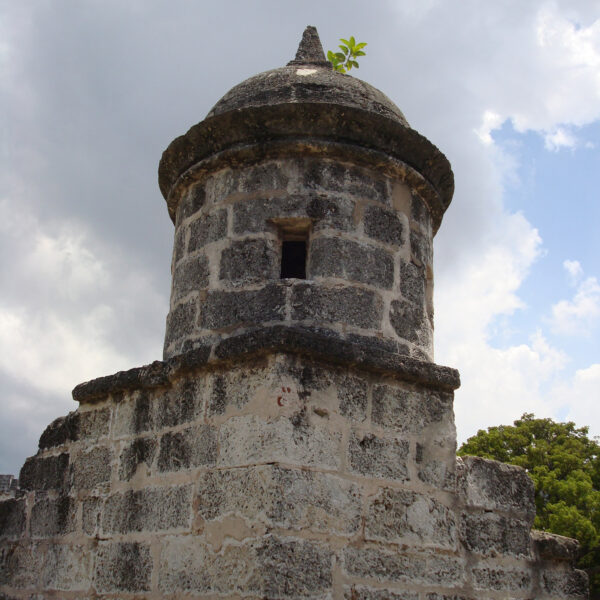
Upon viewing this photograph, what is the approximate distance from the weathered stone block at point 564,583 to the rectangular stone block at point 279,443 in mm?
1536

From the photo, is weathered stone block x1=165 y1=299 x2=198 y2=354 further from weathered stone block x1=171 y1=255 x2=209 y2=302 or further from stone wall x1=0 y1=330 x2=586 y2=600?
stone wall x1=0 y1=330 x2=586 y2=600

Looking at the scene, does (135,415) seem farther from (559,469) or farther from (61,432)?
(559,469)

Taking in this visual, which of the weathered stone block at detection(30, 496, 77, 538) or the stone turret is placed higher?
the stone turret

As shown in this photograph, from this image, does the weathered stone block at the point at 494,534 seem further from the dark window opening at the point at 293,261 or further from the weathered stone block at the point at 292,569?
the dark window opening at the point at 293,261

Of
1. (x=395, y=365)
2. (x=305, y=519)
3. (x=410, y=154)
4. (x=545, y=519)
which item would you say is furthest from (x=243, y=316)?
(x=545, y=519)

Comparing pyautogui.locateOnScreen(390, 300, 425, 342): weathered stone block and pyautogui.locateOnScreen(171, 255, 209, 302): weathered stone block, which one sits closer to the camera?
pyautogui.locateOnScreen(390, 300, 425, 342): weathered stone block

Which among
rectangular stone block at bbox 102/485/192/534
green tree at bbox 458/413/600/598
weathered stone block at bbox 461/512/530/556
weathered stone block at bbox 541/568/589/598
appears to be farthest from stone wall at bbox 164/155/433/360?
green tree at bbox 458/413/600/598

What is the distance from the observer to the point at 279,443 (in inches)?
106

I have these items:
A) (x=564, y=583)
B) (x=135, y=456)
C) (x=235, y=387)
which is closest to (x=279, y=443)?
(x=235, y=387)

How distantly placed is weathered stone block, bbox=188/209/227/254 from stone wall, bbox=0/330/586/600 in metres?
0.71

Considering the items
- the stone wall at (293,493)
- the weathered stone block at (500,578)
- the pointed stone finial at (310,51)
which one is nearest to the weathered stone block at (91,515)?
the stone wall at (293,493)

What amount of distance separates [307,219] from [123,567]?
1.90 m

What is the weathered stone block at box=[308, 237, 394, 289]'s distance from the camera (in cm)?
328

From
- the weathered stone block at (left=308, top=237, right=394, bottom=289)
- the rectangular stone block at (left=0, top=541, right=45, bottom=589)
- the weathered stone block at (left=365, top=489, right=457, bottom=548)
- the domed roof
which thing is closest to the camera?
the weathered stone block at (left=365, top=489, right=457, bottom=548)
